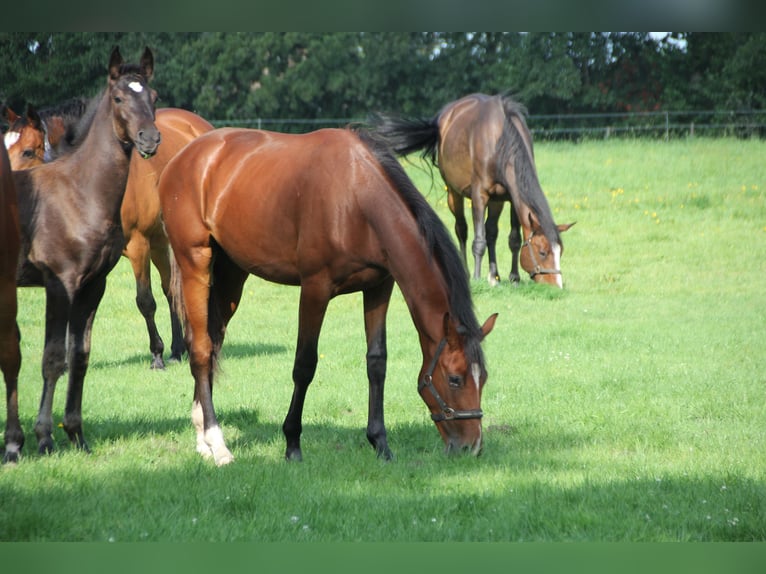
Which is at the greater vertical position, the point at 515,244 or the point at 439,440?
the point at 515,244

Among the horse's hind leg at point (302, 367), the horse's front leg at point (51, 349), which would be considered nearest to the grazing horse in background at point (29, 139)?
the horse's front leg at point (51, 349)

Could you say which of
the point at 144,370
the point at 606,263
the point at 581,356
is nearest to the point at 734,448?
the point at 581,356

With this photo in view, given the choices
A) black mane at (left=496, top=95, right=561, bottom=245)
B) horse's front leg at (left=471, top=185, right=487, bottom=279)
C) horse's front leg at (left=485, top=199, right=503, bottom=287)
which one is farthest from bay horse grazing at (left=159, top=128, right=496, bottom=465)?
horse's front leg at (left=485, top=199, right=503, bottom=287)

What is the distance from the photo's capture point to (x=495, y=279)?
47.2 feet

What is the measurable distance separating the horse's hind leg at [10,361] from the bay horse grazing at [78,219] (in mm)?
284

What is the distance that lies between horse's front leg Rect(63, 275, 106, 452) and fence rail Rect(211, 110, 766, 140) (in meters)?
20.3

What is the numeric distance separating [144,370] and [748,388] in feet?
19.6

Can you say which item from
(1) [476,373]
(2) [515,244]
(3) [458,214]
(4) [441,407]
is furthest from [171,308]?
(3) [458,214]

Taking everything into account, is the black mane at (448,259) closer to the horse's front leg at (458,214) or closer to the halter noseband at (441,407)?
the halter noseband at (441,407)

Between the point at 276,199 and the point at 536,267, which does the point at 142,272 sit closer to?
the point at 276,199

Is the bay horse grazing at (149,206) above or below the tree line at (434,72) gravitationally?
below

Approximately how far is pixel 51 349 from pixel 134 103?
1.72m

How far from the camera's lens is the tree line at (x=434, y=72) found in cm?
2889

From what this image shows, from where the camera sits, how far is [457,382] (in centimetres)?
535
